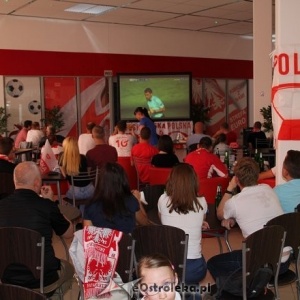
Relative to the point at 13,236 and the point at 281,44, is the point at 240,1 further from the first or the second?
the point at 13,236

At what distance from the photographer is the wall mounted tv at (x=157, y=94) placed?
1366cm

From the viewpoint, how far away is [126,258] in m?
3.02

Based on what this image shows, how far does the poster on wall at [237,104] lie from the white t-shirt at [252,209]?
13126mm

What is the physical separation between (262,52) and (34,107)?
582 centimetres

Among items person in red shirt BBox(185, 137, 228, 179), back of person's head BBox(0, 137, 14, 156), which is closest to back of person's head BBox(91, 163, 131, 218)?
person in red shirt BBox(185, 137, 228, 179)

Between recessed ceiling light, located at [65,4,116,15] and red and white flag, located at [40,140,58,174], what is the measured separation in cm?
572

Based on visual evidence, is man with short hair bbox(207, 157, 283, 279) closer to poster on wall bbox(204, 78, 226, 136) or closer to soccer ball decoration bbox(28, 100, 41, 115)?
soccer ball decoration bbox(28, 100, 41, 115)

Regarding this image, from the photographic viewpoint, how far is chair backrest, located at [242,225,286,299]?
291 centimetres

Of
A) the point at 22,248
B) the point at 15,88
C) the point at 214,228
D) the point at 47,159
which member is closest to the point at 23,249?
the point at 22,248

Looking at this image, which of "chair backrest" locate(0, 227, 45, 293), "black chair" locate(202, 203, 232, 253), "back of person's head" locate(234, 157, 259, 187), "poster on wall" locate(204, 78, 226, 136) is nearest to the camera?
"chair backrest" locate(0, 227, 45, 293)

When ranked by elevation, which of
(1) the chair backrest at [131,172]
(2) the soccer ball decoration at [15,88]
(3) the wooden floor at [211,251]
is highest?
(2) the soccer ball decoration at [15,88]

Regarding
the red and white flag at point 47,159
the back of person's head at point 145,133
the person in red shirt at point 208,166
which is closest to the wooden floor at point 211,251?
the person in red shirt at point 208,166

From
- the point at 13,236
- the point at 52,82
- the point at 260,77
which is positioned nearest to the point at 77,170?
the point at 13,236

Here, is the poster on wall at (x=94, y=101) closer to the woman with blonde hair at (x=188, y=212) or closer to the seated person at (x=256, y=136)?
the seated person at (x=256, y=136)
